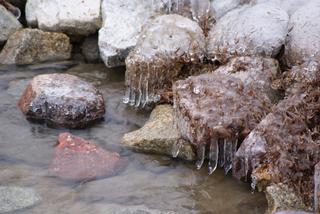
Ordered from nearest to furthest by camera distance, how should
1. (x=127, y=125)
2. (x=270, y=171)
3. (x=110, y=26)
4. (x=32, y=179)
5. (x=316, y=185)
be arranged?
(x=316, y=185) → (x=270, y=171) → (x=32, y=179) → (x=127, y=125) → (x=110, y=26)

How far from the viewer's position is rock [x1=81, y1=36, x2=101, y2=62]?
9023mm

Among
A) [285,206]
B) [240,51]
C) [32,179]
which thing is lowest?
[32,179]

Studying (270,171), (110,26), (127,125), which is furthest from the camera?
(110,26)

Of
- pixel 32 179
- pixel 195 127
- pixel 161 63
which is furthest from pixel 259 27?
pixel 32 179

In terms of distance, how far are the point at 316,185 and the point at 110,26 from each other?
4335mm

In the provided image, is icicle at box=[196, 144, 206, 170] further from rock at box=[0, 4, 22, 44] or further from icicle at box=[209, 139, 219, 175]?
rock at box=[0, 4, 22, 44]

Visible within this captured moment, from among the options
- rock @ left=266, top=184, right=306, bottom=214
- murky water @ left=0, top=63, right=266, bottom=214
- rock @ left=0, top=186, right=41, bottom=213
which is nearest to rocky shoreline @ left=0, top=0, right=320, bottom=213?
rock @ left=266, top=184, right=306, bottom=214

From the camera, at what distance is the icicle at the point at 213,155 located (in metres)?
6.04

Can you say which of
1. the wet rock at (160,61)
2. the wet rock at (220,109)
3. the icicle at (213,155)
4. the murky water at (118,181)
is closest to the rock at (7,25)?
the murky water at (118,181)

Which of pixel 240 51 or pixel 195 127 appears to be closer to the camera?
pixel 195 127

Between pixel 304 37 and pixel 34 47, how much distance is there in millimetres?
4014

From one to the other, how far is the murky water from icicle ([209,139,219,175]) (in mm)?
78

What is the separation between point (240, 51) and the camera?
23.7 ft

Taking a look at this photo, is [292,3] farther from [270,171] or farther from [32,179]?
[32,179]
